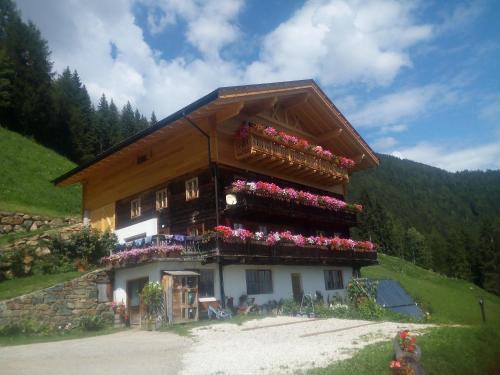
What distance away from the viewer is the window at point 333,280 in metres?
26.8

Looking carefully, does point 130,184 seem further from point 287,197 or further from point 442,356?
point 442,356

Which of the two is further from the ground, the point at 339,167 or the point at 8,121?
the point at 8,121

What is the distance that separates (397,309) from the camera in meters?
24.7

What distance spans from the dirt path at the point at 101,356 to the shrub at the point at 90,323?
3.58 metres

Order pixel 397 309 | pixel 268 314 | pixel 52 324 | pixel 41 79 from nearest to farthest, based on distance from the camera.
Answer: pixel 52 324, pixel 268 314, pixel 397 309, pixel 41 79

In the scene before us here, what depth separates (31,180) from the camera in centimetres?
3766

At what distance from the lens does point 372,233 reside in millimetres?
92000

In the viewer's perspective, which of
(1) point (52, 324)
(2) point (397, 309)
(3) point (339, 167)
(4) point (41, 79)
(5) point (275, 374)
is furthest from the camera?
(4) point (41, 79)

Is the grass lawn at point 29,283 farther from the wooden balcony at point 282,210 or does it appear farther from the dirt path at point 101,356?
the wooden balcony at point 282,210

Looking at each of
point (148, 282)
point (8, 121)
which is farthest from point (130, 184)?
point (8, 121)

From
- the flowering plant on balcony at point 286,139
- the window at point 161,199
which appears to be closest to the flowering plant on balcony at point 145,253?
the window at point 161,199

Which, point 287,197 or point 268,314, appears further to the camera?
point 287,197

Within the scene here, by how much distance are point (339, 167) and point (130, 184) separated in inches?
510

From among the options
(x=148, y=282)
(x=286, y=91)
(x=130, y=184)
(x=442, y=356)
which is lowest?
(x=442, y=356)
